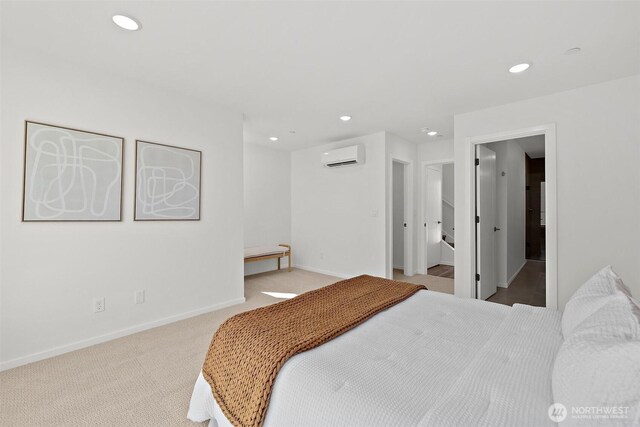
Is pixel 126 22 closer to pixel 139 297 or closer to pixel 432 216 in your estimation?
pixel 139 297

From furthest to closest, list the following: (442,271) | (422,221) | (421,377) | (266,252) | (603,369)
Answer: (442,271), (422,221), (266,252), (421,377), (603,369)

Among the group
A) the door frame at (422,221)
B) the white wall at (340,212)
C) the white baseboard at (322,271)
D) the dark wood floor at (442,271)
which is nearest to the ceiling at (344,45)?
the white wall at (340,212)

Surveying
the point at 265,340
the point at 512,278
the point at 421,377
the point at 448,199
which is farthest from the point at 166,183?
the point at 448,199

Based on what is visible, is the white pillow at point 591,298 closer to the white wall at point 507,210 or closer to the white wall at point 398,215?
the white wall at point 507,210

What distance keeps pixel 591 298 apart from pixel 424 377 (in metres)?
0.88

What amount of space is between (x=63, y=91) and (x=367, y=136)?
369 centimetres

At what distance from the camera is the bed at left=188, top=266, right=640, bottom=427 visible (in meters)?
0.91

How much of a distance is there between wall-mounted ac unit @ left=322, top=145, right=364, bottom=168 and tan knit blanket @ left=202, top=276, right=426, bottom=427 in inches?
114

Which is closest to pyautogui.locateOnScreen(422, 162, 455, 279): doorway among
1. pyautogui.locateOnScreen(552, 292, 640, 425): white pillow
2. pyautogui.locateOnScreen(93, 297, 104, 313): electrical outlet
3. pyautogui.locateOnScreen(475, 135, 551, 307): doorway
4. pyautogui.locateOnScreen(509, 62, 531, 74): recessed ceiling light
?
pyautogui.locateOnScreen(475, 135, 551, 307): doorway

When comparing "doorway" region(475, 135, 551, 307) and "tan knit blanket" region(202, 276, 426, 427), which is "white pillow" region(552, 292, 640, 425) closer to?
"tan knit blanket" region(202, 276, 426, 427)

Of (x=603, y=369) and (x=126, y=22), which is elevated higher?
(x=126, y=22)

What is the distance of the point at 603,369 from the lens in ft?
2.58

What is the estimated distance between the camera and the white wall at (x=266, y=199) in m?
5.16

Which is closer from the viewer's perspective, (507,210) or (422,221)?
(507,210)
